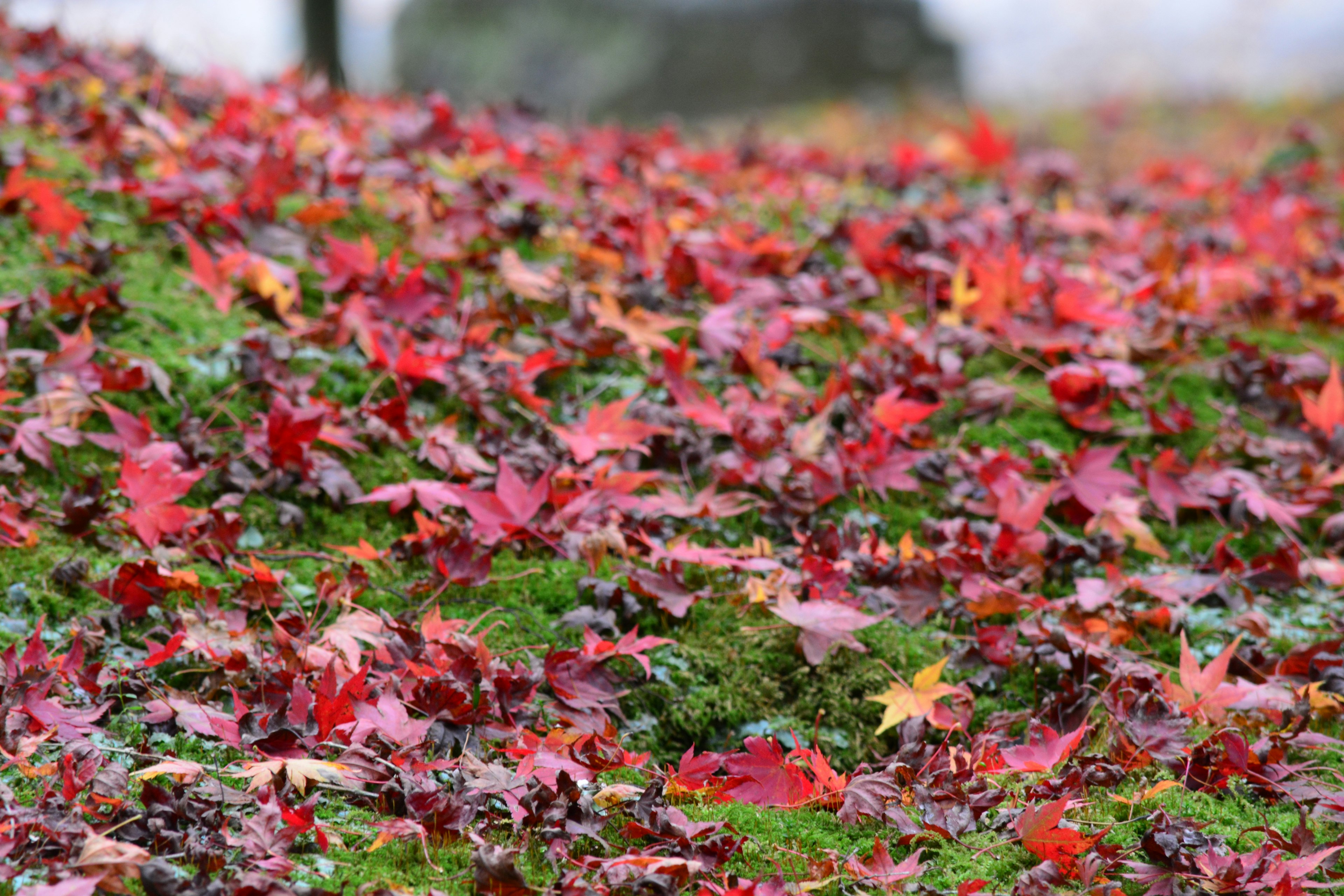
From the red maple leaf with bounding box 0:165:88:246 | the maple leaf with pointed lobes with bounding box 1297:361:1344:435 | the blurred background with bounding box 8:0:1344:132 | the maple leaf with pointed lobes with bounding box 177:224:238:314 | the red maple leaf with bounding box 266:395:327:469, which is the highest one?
the blurred background with bounding box 8:0:1344:132

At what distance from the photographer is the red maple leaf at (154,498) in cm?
197

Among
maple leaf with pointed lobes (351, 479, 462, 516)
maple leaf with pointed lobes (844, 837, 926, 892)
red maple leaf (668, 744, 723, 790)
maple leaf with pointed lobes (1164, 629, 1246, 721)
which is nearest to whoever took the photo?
maple leaf with pointed lobes (844, 837, 926, 892)

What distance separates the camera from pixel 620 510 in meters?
2.21

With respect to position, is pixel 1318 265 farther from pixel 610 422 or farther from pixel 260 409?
pixel 260 409

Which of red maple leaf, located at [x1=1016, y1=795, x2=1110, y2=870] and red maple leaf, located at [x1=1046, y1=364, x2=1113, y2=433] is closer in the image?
red maple leaf, located at [x1=1016, y1=795, x2=1110, y2=870]

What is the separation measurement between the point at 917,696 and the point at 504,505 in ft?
2.88

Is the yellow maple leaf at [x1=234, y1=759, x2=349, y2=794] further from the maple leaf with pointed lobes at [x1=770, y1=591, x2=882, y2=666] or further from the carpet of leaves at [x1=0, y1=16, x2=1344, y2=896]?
the maple leaf with pointed lobes at [x1=770, y1=591, x2=882, y2=666]

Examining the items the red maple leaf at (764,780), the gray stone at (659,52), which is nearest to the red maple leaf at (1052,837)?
the red maple leaf at (764,780)

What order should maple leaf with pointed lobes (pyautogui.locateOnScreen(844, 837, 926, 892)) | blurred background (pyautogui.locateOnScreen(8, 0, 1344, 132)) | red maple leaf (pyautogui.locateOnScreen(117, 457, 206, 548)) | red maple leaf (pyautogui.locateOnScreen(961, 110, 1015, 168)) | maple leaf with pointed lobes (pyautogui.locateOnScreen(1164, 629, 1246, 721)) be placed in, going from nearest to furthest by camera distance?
maple leaf with pointed lobes (pyautogui.locateOnScreen(844, 837, 926, 892)), maple leaf with pointed lobes (pyautogui.locateOnScreen(1164, 629, 1246, 721)), red maple leaf (pyautogui.locateOnScreen(117, 457, 206, 548)), red maple leaf (pyautogui.locateOnScreen(961, 110, 1015, 168)), blurred background (pyautogui.locateOnScreen(8, 0, 1344, 132))

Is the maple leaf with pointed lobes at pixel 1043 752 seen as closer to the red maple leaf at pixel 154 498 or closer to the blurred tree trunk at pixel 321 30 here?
the red maple leaf at pixel 154 498

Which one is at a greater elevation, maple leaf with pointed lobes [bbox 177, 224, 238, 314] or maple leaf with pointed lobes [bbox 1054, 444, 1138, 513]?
maple leaf with pointed lobes [bbox 177, 224, 238, 314]

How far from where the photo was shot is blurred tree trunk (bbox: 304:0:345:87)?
776cm

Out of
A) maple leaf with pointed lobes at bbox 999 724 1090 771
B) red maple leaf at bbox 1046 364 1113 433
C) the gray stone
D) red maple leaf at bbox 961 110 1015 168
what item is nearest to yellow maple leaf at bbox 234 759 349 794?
maple leaf with pointed lobes at bbox 999 724 1090 771

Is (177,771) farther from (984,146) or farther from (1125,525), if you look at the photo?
(984,146)
